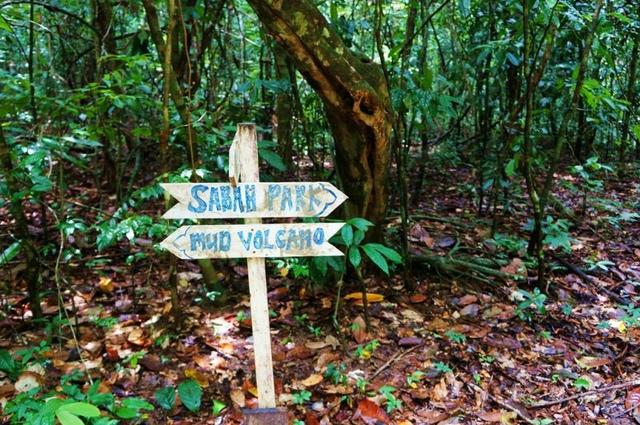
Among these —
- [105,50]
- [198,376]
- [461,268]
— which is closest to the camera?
[198,376]

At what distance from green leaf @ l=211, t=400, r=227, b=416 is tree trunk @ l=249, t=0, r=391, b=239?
4.99 feet

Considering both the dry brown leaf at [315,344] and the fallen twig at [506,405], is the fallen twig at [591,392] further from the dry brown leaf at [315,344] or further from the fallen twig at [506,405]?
the dry brown leaf at [315,344]

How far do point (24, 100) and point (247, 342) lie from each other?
200 cm

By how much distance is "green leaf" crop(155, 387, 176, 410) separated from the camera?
279 cm

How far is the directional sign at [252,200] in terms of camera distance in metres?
2.34

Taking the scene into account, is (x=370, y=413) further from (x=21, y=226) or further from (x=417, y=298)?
(x=21, y=226)

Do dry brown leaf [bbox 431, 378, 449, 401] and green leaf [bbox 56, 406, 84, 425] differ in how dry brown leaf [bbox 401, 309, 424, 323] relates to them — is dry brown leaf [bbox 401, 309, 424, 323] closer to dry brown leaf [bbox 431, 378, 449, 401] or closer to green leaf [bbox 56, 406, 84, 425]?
dry brown leaf [bbox 431, 378, 449, 401]

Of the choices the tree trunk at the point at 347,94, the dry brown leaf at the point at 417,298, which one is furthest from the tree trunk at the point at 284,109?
the dry brown leaf at the point at 417,298

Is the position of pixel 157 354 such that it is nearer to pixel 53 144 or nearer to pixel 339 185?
pixel 53 144

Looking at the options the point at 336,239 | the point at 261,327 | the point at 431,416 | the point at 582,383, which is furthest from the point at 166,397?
the point at 582,383

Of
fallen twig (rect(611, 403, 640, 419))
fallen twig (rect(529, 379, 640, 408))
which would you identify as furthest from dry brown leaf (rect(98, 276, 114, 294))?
fallen twig (rect(611, 403, 640, 419))

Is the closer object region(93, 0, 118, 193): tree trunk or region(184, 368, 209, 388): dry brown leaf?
region(184, 368, 209, 388): dry brown leaf

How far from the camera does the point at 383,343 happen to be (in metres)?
3.42

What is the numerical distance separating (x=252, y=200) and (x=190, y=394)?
1.20 meters
